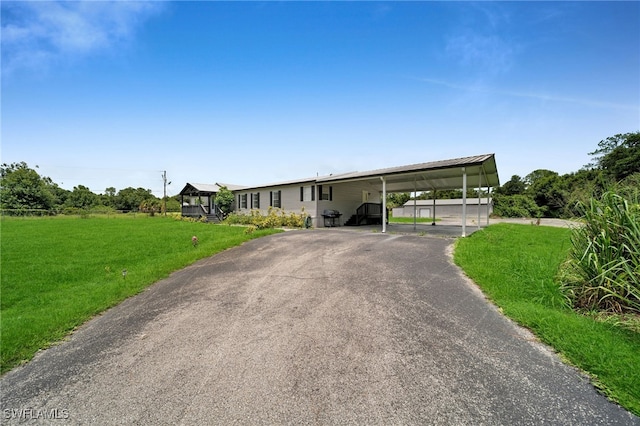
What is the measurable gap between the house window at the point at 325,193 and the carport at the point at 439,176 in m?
0.65

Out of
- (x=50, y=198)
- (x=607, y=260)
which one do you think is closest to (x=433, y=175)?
(x=607, y=260)

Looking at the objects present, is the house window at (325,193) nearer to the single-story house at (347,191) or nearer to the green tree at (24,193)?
the single-story house at (347,191)

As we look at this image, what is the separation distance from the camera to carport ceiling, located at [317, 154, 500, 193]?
1066 centimetres

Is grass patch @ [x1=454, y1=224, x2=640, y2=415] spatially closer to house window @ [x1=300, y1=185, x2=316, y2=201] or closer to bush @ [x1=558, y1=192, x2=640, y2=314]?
bush @ [x1=558, y1=192, x2=640, y2=314]

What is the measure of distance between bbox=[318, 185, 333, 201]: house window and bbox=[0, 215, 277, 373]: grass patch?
5.51 m

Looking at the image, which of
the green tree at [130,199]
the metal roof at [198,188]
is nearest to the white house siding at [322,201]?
Result: the metal roof at [198,188]

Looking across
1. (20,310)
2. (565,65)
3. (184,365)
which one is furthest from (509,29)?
(20,310)

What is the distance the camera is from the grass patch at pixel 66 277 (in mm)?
3707

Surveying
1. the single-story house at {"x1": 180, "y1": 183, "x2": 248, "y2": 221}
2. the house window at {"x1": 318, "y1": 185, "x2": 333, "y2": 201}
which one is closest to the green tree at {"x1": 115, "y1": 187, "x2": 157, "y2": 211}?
the single-story house at {"x1": 180, "y1": 183, "x2": 248, "y2": 221}

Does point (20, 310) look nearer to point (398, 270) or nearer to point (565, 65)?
point (398, 270)

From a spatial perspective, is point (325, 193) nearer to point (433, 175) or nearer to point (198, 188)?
point (433, 175)

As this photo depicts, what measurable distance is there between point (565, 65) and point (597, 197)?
7.87 metres

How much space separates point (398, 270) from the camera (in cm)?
603

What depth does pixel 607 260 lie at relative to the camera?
4.04 meters
